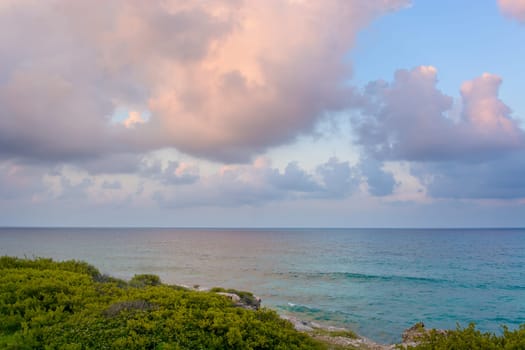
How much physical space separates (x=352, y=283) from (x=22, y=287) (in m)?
43.9

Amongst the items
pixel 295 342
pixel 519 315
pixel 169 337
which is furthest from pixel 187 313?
pixel 519 315

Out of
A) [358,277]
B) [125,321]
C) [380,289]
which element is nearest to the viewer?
[125,321]

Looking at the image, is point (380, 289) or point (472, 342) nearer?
point (472, 342)

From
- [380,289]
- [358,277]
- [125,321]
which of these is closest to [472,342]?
[125,321]

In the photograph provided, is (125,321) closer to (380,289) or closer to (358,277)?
(380,289)

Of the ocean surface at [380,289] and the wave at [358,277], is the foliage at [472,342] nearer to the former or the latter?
the ocean surface at [380,289]

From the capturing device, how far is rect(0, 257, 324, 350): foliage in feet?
28.9

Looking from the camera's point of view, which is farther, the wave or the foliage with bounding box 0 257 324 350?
the wave

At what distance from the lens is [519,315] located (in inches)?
1307

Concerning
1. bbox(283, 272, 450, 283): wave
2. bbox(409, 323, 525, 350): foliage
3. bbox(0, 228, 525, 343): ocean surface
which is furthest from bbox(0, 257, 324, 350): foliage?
bbox(283, 272, 450, 283): wave

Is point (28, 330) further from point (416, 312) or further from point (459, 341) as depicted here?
point (416, 312)

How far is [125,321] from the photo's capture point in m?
9.85

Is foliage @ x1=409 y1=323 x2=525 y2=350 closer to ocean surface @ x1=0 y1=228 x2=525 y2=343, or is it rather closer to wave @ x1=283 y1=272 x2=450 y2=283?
ocean surface @ x1=0 y1=228 x2=525 y2=343

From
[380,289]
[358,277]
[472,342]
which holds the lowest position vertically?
[358,277]
